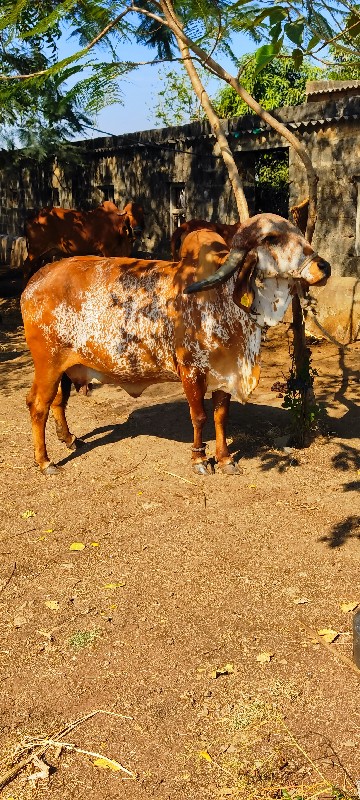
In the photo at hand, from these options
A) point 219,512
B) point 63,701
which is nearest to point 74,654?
point 63,701


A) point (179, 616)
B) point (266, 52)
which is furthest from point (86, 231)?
point (266, 52)

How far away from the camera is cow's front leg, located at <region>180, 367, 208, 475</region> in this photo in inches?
247

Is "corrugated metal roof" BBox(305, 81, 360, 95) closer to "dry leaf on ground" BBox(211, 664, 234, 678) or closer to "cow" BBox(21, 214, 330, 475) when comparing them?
"cow" BBox(21, 214, 330, 475)

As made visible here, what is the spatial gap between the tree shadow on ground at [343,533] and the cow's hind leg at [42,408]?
2621 mm

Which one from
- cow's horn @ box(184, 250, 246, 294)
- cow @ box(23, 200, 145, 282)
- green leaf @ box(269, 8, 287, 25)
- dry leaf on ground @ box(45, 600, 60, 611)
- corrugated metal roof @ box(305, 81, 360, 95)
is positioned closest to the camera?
green leaf @ box(269, 8, 287, 25)

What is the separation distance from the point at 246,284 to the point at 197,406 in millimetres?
1179

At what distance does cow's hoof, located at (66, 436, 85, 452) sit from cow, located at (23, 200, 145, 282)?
582 cm

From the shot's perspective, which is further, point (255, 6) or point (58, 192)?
point (58, 192)

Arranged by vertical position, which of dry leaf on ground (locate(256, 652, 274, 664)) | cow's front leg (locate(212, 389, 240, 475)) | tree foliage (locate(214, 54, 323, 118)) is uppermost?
tree foliage (locate(214, 54, 323, 118))

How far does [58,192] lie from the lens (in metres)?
22.3

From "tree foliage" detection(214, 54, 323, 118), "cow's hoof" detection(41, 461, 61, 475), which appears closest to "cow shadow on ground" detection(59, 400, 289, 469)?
"cow's hoof" detection(41, 461, 61, 475)

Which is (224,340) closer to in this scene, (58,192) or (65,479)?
(65,479)

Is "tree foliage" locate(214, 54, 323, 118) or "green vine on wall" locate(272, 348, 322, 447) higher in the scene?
"tree foliage" locate(214, 54, 323, 118)

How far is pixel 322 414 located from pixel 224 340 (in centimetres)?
211
